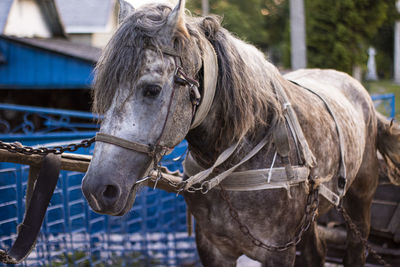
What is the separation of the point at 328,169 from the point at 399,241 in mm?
1523

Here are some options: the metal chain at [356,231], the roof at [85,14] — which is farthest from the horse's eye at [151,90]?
the roof at [85,14]

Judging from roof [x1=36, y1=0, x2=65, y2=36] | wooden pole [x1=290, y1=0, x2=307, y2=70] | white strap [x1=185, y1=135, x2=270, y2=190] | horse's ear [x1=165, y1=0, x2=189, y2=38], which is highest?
roof [x1=36, y1=0, x2=65, y2=36]

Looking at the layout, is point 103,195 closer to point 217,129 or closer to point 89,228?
point 217,129

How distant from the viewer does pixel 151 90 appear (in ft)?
5.50

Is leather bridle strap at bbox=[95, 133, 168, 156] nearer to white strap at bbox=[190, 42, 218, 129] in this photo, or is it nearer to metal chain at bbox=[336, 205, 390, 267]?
white strap at bbox=[190, 42, 218, 129]

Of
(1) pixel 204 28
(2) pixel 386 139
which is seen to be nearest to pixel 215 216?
(1) pixel 204 28

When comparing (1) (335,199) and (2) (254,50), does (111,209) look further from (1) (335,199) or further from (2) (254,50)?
(1) (335,199)

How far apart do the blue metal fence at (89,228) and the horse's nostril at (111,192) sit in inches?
58.1

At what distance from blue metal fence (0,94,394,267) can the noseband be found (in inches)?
52.9

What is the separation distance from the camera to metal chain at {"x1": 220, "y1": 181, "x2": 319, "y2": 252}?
222 cm

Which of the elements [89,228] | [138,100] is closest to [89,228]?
[89,228]

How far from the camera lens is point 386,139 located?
3594mm

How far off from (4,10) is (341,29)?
10.3 metres

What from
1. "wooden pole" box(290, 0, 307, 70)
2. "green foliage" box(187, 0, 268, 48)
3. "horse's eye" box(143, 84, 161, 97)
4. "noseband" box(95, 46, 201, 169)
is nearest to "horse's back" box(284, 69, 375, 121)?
"noseband" box(95, 46, 201, 169)
